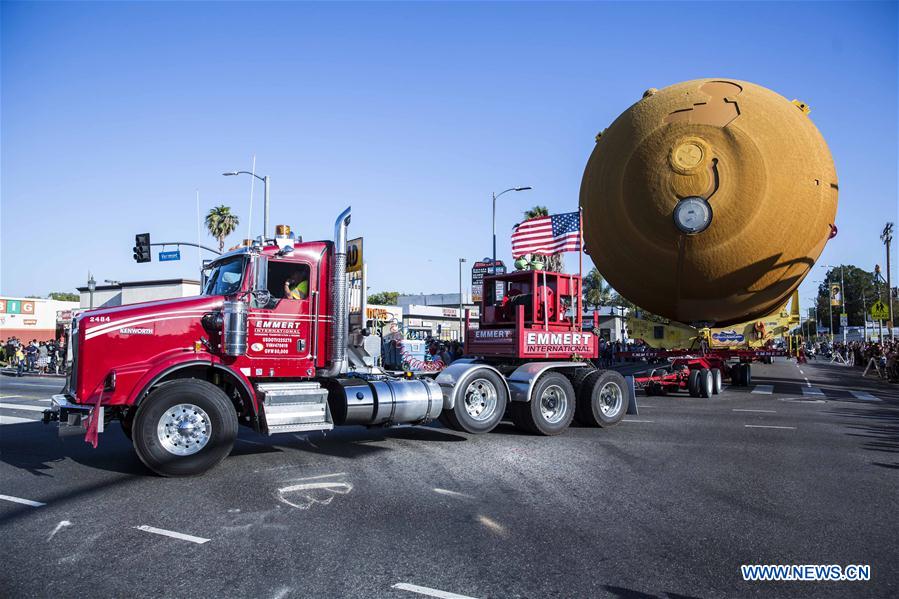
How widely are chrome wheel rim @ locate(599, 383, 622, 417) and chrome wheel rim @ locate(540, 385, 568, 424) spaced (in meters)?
0.89

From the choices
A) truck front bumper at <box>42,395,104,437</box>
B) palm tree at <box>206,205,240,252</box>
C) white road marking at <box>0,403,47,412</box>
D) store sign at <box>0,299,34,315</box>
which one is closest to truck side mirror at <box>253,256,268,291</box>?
truck front bumper at <box>42,395,104,437</box>

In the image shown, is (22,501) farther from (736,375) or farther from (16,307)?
(16,307)

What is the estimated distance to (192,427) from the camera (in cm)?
710

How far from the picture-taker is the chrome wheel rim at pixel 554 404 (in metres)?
10.3

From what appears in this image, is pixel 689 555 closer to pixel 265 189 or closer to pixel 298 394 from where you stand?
pixel 298 394

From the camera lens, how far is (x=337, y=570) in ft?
14.4

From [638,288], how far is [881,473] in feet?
27.5

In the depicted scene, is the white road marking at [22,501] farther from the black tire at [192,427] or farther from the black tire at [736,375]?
the black tire at [736,375]

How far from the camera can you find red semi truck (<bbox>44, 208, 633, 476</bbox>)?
7047 millimetres

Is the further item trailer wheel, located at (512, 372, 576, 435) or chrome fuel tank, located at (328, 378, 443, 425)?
trailer wheel, located at (512, 372, 576, 435)

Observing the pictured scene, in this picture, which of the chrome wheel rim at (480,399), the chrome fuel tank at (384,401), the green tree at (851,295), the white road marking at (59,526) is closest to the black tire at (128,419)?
the white road marking at (59,526)

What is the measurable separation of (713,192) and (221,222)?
35.4 metres

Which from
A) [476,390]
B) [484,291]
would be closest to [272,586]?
[476,390]

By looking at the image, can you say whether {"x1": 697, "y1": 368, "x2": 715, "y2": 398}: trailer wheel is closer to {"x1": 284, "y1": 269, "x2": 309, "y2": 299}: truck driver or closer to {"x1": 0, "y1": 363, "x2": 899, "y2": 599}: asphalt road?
A: {"x1": 0, "y1": 363, "x2": 899, "y2": 599}: asphalt road
